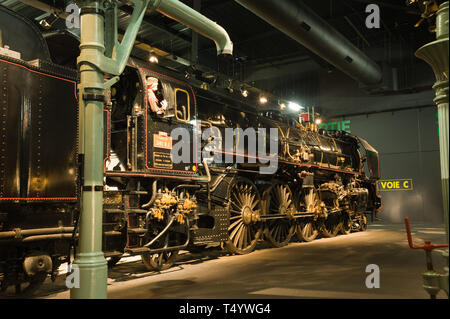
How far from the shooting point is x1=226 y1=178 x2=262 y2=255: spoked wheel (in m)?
8.77

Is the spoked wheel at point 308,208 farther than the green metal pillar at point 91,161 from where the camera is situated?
Yes

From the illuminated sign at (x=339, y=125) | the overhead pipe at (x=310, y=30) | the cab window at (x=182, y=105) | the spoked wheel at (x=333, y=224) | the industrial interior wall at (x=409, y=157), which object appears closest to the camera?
the cab window at (x=182, y=105)

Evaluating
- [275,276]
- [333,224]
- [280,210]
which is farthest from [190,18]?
[333,224]

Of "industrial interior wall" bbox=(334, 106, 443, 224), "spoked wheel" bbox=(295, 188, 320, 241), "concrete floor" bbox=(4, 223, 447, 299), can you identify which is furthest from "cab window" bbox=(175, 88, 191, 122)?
"industrial interior wall" bbox=(334, 106, 443, 224)

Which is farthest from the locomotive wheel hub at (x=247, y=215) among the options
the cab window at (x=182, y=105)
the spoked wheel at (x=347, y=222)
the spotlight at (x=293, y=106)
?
the spotlight at (x=293, y=106)

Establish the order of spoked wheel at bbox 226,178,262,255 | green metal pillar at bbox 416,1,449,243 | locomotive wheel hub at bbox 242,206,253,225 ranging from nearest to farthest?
green metal pillar at bbox 416,1,449,243
spoked wheel at bbox 226,178,262,255
locomotive wheel hub at bbox 242,206,253,225

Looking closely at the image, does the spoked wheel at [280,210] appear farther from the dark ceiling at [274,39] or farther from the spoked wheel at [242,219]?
the dark ceiling at [274,39]

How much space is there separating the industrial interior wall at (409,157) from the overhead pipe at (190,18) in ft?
51.9

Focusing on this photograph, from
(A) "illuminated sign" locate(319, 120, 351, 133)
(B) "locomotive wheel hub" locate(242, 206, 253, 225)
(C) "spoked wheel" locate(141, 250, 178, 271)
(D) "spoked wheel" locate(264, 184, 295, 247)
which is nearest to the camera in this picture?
(C) "spoked wheel" locate(141, 250, 178, 271)

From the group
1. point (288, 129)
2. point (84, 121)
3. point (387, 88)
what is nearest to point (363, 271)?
point (84, 121)

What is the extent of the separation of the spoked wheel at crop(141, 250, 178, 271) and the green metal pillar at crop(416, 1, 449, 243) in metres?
4.67

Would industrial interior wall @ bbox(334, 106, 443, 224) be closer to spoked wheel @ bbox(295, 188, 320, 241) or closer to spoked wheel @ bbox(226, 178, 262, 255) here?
spoked wheel @ bbox(295, 188, 320, 241)

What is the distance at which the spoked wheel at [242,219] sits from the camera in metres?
8.77

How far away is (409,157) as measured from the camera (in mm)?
19828
